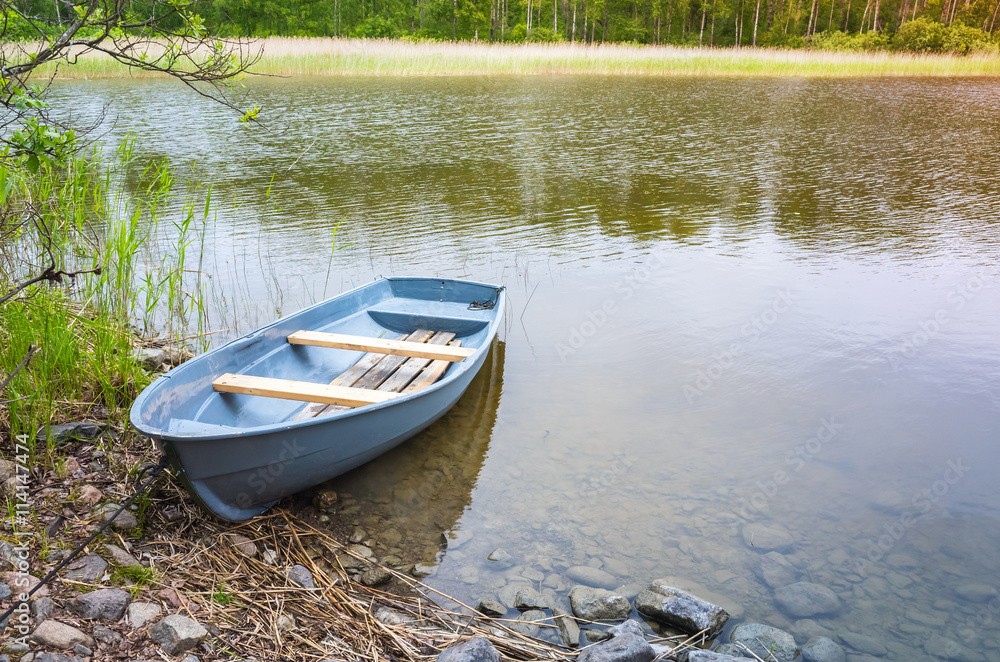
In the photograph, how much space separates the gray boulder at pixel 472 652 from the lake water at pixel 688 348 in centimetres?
60

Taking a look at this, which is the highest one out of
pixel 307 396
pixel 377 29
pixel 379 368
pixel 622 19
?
pixel 622 19

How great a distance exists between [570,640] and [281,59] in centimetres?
2549

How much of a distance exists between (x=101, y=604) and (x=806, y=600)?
278 cm

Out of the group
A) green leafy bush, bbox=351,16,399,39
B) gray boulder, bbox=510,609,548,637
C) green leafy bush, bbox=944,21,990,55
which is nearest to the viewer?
gray boulder, bbox=510,609,548,637

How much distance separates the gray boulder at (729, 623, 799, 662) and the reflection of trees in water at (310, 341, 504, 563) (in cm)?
138

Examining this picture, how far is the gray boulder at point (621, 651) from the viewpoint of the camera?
234cm

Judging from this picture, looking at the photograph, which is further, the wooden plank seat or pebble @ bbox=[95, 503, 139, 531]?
the wooden plank seat

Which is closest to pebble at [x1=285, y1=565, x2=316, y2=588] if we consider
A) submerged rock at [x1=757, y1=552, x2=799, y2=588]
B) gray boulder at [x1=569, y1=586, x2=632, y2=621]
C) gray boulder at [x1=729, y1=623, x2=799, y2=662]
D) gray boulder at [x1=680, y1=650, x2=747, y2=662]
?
gray boulder at [x1=569, y1=586, x2=632, y2=621]

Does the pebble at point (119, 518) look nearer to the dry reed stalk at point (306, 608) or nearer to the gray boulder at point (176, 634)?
the dry reed stalk at point (306, 608)

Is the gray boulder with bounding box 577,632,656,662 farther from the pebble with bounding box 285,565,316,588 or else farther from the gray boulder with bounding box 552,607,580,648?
the pebble with bounding box 285,565,316,588

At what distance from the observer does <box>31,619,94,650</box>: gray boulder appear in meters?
2.07

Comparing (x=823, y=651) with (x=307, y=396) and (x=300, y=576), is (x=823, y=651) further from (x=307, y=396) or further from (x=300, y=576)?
A: (x=307, y=396)

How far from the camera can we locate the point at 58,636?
2.09 meters

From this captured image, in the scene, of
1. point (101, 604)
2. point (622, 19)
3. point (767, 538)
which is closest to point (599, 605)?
point (767, 538)
